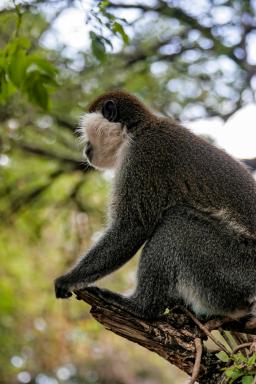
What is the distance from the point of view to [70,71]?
11250mm

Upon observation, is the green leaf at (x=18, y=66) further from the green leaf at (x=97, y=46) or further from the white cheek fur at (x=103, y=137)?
the white cheek fur at (x=103, y=137)

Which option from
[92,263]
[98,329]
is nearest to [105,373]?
[98,329]

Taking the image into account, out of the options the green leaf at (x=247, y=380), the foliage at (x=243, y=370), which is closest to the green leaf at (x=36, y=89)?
the foliage at (x=243, y=370)

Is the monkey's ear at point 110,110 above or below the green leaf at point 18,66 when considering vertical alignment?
below

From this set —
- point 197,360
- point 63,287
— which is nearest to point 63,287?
point 63,287

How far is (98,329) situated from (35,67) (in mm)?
9660

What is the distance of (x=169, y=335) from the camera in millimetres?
5516

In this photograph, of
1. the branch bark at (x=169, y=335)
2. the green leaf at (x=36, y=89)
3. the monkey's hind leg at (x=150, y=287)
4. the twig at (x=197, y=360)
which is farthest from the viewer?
the green leaf at (x=36, y=89)

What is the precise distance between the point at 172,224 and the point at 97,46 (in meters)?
1.83

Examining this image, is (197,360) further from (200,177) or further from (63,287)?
(200,177)

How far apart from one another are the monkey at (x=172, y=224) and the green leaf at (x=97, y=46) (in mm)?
1041

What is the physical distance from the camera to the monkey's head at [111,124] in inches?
288

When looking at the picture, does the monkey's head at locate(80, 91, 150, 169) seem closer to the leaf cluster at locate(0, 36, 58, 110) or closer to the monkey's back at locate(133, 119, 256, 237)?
the monkey's back at locate(133, 119, 256, 237)

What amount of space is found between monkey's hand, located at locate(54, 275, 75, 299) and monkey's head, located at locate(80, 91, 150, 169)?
161 centimetres
